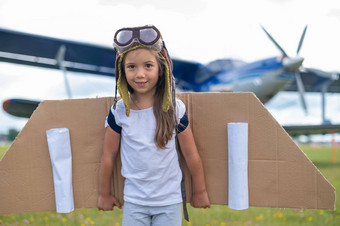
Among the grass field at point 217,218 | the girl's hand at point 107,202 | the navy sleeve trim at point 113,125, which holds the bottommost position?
the grass field at point 217,218

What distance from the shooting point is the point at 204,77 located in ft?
30.3

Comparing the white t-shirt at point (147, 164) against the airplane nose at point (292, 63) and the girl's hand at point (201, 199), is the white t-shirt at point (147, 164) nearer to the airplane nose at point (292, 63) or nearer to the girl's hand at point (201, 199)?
the girl's hand at point (201, 199)

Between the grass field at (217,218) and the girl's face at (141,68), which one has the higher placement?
the girl's face at (141,68)

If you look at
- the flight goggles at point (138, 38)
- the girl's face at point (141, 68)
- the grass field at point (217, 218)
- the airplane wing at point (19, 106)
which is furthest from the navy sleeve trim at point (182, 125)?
the airplane wing at point (19, 106)

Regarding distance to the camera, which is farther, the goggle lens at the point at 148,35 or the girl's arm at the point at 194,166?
the girl's arm at the point at 194,166

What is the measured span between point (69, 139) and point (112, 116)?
32 cm

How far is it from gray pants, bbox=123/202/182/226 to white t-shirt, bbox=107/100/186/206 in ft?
0.09

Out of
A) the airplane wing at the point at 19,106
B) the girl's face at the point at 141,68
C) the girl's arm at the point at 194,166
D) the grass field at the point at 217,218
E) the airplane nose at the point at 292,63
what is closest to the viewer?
the girl's face at the point at 141,68

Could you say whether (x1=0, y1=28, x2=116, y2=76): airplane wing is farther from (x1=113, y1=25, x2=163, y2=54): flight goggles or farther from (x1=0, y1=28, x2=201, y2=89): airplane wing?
(x1=113, y1=25, x2=163, y2=54): flight goggles

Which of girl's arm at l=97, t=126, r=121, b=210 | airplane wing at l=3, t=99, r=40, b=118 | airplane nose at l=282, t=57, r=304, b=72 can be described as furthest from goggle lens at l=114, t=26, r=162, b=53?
airplane nose at l=282, t=57, r=304, b=72

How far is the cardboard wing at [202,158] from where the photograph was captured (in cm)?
142

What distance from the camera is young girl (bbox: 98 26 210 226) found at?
1.25 m

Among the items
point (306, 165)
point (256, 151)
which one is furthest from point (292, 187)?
point (256, 151)

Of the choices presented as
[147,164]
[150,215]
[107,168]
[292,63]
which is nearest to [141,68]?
[147,164]
